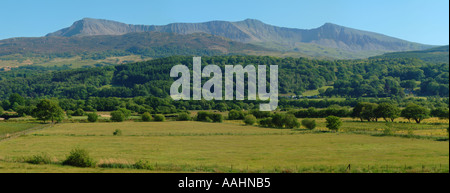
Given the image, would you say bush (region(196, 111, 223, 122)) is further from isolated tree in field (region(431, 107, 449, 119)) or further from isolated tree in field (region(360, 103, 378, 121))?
isolated tree in field (region(431, 107, 449, 119))

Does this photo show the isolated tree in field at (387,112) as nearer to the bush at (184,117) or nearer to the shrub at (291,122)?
the shrub at (291,122)

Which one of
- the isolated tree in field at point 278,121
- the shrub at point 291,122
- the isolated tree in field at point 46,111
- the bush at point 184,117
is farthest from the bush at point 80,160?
the bush at point 184,117

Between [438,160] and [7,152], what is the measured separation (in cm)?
5795

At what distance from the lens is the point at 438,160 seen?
42500 mm

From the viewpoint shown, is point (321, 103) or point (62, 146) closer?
point (62, 146)

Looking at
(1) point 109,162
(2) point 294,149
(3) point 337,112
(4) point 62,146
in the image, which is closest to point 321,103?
(3) point 337,112

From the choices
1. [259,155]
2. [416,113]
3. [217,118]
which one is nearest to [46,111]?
[217,118]

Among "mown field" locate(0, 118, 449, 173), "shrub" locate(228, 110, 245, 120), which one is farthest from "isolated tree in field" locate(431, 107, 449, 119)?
"shrub" locate(228, 110, 245, 120)

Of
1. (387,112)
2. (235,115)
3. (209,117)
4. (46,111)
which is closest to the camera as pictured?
(46,111)

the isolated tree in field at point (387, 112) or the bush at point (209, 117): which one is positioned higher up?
the isolated tree in field at point (387, 112)

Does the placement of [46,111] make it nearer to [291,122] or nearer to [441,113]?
[291,122]

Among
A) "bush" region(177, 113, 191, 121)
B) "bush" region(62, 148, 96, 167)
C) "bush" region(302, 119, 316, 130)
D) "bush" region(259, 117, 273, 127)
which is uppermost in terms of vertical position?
"bush" region(62, 148, 96, 167)
